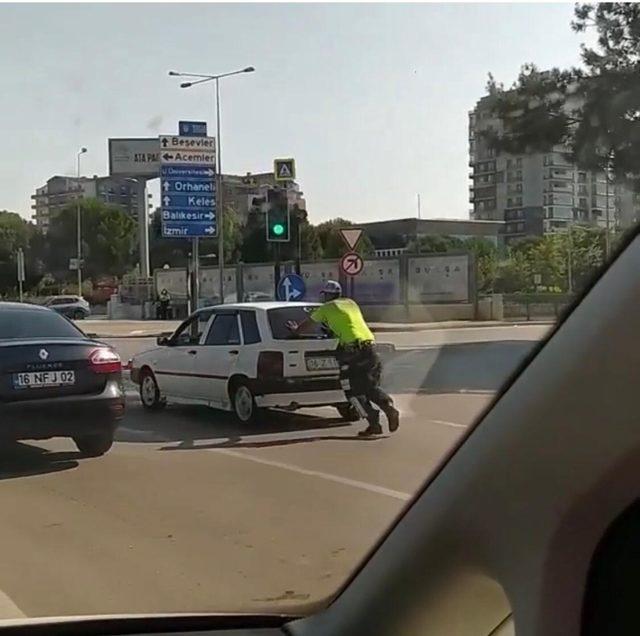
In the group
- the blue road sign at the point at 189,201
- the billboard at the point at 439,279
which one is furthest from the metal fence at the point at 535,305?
the blue road sign at the point at 189,201

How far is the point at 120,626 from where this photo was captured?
2.74m

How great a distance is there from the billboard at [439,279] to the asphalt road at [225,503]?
0.93 ft

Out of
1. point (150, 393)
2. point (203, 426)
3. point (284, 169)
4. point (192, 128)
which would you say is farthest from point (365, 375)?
point (284, 169)

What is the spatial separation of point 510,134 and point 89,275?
10556 millimetres

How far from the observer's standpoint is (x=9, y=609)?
3.93 m

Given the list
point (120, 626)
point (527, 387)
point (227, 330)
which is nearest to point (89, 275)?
point (227, 330)

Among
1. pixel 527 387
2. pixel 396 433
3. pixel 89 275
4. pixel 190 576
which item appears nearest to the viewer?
pixel 527 387

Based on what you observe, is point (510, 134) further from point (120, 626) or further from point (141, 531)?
point (141, 531)

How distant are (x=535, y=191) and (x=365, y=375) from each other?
6.71 meters

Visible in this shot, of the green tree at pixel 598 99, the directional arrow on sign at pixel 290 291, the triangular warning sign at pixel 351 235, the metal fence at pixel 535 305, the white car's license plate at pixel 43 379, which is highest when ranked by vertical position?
the green tree at pixel 598 99

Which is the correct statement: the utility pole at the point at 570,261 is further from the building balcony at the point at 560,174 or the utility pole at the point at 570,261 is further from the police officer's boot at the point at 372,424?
the police officer's boot at the point at 372,424

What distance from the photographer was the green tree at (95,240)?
6.96 metres

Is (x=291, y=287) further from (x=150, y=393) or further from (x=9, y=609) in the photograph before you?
(x=9, y=609)

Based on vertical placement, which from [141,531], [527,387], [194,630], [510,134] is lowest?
[141,531]
